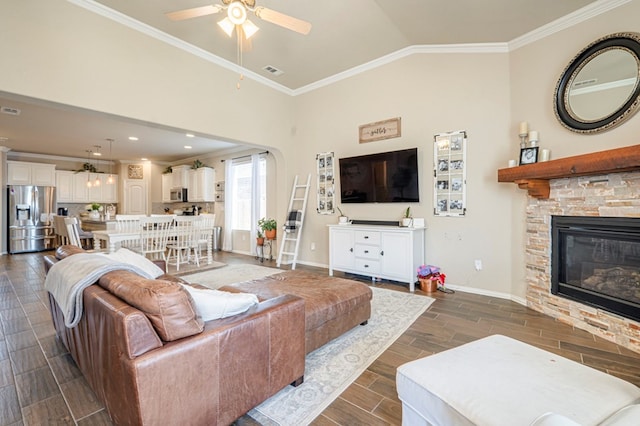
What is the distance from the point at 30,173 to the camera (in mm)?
7586

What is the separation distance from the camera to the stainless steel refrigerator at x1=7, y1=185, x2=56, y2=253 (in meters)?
7.19

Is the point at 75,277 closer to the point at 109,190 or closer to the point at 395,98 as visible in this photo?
the point at 395,98

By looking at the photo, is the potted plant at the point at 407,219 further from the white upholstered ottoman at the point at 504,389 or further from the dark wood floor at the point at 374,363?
the white upholstered ottoman at the point at 504,389

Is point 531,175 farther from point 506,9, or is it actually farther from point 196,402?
point 196,402

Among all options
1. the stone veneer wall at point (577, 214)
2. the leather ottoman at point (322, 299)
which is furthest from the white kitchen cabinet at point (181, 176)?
the stone veneer wall at point (577, 214)

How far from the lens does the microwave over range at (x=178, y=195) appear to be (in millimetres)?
8203

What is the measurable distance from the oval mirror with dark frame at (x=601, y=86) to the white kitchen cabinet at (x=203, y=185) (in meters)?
7.36

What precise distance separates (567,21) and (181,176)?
8.60 metres

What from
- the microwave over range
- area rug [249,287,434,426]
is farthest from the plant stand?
the microwave over range

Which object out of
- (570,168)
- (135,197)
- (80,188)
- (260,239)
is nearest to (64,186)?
(80,188)

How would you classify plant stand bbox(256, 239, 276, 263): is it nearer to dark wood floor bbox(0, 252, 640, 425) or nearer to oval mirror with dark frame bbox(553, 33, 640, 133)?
dark wood floor bbox(0, 252, 640, 425)

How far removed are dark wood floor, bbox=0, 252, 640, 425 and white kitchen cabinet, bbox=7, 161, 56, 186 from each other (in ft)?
18.6

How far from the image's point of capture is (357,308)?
252 centimetres

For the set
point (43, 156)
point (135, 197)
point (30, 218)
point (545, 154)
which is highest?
point (43, 156)
